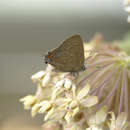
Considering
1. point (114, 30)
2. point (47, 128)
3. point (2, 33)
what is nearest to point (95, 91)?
point (47, 128)

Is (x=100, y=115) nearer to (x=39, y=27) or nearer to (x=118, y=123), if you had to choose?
(x=118, y=123)

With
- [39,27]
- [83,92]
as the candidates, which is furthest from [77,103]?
[39,27]

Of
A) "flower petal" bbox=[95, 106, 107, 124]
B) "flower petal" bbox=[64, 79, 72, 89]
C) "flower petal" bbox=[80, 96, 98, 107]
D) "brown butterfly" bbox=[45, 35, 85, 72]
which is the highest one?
"brown butterfly" bbox=[45, 35, 85, 72]

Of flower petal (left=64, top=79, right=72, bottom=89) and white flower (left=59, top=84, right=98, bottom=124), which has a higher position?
flower petal (left=64, top=79, right=72, bottom=89)

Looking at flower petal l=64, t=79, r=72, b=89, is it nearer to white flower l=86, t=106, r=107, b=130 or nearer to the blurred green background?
white flower l=86, t=106, r=107, b=130

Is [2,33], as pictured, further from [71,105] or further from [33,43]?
[71,105]

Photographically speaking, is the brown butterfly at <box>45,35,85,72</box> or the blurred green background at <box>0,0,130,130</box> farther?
the blurred green background at <box>0,0,130,130</box>

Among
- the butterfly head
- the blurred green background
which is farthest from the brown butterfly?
the blurred green background

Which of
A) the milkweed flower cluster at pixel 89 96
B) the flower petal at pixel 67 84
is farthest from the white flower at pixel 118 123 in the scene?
the flower petal at pixel 67 84
